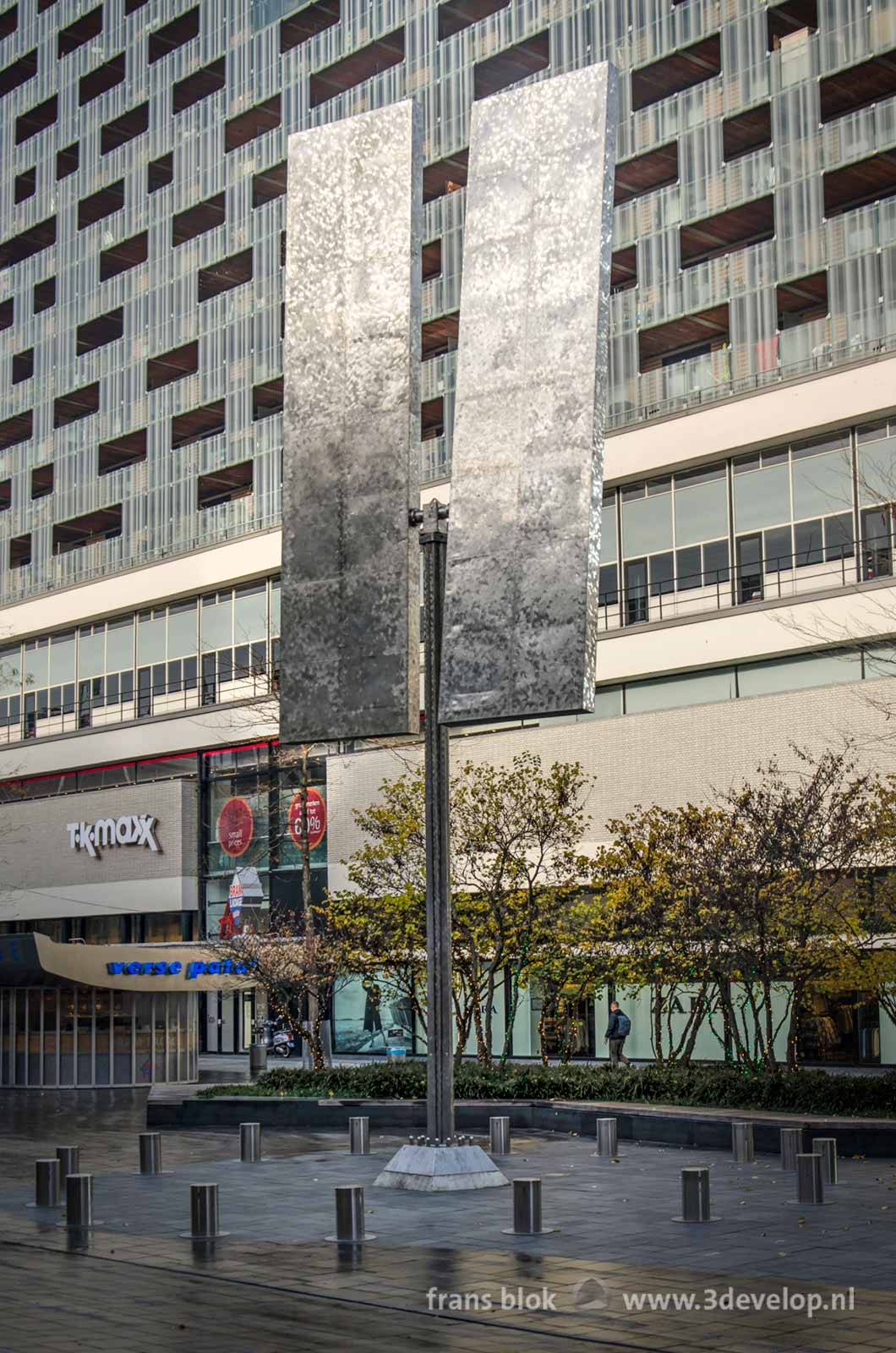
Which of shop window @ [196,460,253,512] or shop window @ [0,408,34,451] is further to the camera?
shop window @ [0,408,34,451]

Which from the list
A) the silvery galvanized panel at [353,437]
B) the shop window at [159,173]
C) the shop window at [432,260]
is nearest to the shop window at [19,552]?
the shop window at [159,173]

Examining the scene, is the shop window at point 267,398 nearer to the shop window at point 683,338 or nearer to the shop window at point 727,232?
the shop window at point 683,338

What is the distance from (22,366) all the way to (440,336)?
913 inches

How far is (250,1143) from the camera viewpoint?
843 inches

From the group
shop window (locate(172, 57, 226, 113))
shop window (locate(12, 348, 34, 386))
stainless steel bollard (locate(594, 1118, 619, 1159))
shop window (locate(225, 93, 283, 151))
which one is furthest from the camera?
shop window (locate(12, 348, 34, 386))

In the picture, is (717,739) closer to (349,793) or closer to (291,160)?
(349,793)

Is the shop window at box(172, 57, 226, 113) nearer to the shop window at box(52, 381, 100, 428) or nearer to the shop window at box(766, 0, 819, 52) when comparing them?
the shop window at box(52, 381, 100, 428)

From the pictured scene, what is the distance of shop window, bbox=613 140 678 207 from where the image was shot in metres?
42.4

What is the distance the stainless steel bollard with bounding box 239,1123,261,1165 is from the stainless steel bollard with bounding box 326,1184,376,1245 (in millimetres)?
7191

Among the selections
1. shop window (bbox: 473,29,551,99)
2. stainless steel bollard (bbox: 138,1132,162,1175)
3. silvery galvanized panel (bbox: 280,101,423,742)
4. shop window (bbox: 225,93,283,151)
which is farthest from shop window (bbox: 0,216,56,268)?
stainless steel bollard (bbox: 138,1132,162,1175)

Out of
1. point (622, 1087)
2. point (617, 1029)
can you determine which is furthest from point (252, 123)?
point (622, 1087)

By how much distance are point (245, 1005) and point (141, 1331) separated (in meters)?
44.7

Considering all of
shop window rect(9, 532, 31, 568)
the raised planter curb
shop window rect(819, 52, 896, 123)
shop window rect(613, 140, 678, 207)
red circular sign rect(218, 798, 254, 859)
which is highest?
shop window rect(613, 140, 678, 207)

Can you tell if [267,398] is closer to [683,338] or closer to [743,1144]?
[683,338]
